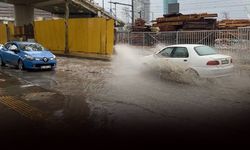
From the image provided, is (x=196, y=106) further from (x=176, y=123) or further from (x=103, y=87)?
(x=103, y=87)

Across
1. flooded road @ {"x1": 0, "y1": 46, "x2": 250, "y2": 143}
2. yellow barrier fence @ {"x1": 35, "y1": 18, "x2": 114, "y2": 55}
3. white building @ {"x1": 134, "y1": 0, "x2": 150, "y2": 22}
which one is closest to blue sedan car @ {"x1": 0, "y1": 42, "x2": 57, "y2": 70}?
flooded road @ {"x1": 0, "y1": 46, "x2": 250, "y2": 143}

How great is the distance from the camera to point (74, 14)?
209ft

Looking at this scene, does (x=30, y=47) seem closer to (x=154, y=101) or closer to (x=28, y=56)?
(x=28, y=56)

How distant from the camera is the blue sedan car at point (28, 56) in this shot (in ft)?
57.8

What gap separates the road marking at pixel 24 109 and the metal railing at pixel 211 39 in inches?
510

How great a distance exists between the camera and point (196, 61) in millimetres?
12914

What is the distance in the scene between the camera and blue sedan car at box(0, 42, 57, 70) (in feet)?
57.8

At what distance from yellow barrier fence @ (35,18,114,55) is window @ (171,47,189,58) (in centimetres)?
1154

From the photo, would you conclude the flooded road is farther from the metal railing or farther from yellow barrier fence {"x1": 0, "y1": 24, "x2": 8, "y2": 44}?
yellow barrier fence {"x1": 0, "y1": 24, "x2": 8, "y2": 44}

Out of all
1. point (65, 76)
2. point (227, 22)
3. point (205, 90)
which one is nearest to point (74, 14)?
point (227, 22)

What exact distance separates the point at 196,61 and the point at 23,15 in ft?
136

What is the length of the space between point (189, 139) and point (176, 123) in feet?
3.78

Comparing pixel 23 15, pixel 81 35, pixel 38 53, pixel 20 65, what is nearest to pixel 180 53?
pixel 38 53

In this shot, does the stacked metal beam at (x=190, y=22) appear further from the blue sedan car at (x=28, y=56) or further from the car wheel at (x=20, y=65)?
the car wheel at (x=20, y=65)
